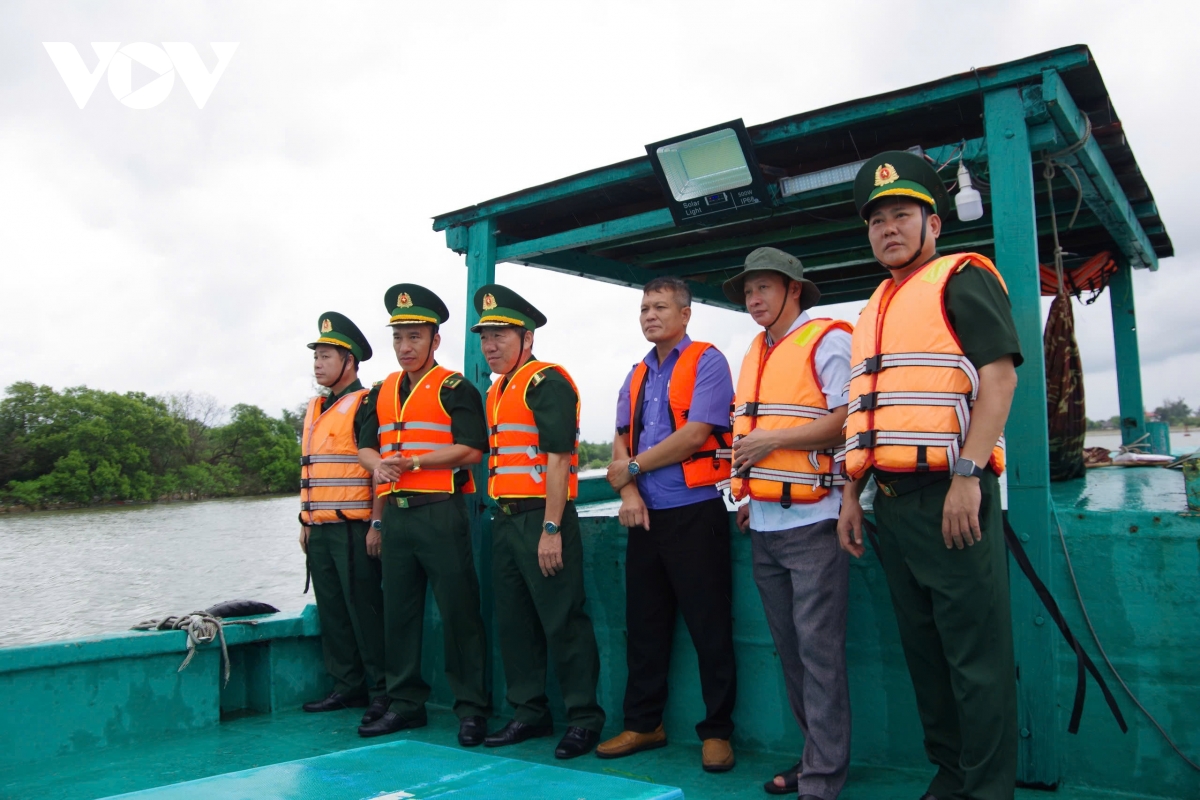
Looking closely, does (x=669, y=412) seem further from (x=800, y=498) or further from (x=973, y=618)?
(x=973, y=618)

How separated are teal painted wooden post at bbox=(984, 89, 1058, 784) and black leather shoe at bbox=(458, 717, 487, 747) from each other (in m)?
2.19

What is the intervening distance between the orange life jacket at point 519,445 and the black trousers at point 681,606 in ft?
1.68

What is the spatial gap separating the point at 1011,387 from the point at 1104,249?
3829 mm

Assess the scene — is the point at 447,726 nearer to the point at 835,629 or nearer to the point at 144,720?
the point at 144,720

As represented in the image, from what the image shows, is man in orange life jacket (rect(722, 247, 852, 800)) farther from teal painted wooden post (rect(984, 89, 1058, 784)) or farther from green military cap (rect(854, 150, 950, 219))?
teal painted wooden post (rect(984, 89, 1058, 784))

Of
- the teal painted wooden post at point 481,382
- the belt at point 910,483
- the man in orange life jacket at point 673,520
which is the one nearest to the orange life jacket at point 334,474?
the teal painted wooden post at point 481,382

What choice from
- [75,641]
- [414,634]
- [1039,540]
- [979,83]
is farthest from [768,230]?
[75,641]

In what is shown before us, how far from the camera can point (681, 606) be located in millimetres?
3150

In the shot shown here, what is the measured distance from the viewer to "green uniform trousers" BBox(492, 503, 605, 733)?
11.3 feet

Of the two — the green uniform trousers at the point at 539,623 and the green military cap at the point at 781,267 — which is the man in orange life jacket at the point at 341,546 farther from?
the green military cap at the point at 781,267

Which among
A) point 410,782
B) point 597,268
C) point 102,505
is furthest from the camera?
point 102,505

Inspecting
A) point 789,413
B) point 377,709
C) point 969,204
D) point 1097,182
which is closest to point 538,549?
point 377,709

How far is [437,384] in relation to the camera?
3.86 metres

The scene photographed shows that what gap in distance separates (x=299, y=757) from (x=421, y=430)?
1540mm
